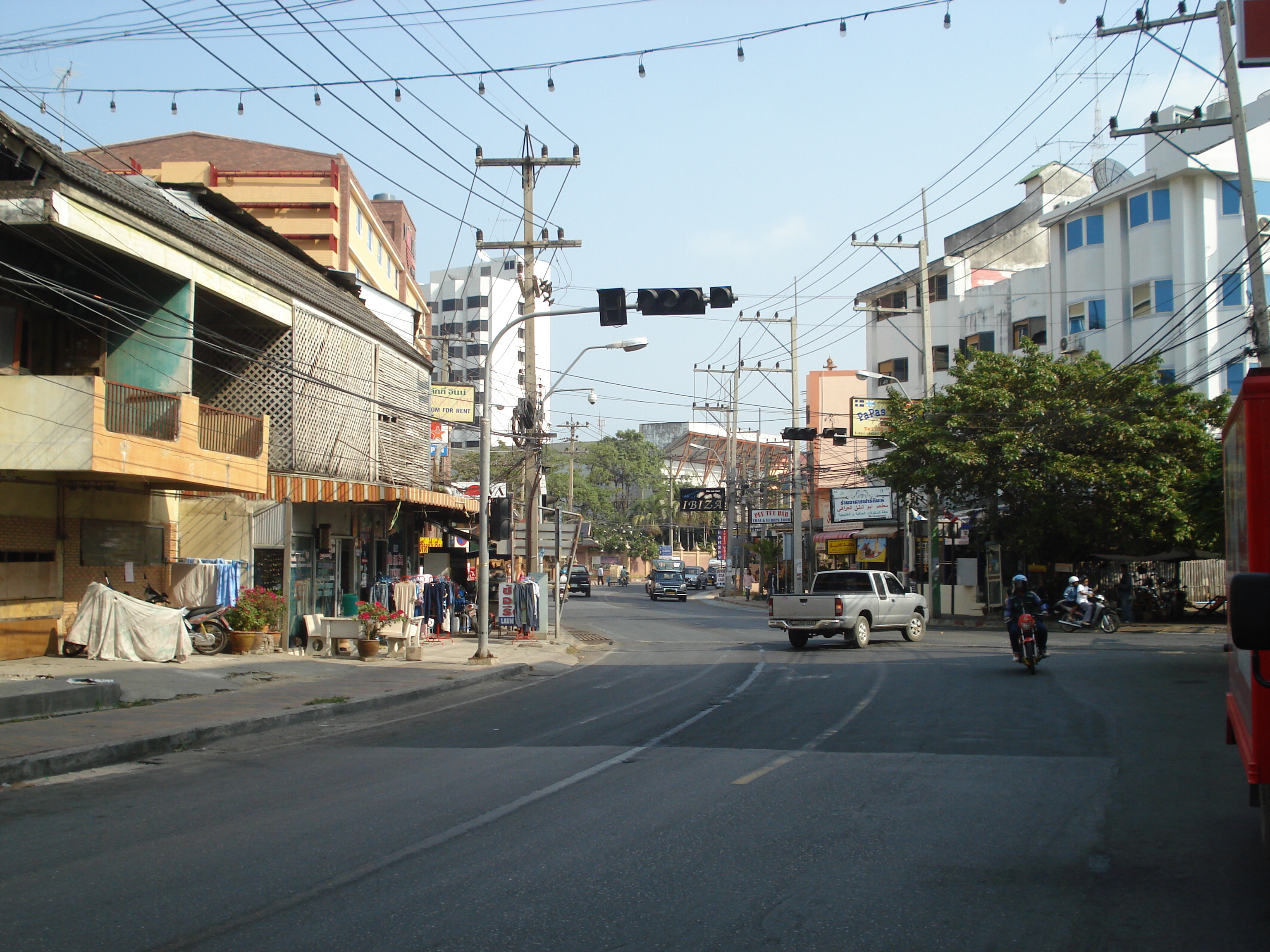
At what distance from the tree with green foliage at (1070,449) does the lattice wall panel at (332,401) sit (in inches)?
714

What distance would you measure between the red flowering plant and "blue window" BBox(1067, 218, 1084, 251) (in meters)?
34.5

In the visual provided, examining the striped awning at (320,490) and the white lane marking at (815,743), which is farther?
the striped awning at (320,490)

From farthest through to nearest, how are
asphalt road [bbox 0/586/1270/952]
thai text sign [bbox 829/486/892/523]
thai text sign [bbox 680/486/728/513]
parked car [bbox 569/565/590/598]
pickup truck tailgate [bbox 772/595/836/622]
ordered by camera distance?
thai text sign [bbox 680/486/728/513]
parked car [bbox 569/565/590/598]
thai text sign [bbox 829/486/892/523]
pickup truck tailgate [bbox 772/595/836/622]
asphalt road [bbox 0/586/1270/952]

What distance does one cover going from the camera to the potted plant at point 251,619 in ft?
67.9

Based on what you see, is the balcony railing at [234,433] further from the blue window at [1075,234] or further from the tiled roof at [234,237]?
the blue window at [1075,234]

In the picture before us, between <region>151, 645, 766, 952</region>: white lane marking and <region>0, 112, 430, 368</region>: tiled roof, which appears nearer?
<region>151, 645, 766, 952</region>: white lane marking

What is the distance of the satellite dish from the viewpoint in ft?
150

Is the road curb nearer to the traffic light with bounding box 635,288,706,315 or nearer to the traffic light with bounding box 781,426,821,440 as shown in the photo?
the traffic light with bounding box 635,288,706,315

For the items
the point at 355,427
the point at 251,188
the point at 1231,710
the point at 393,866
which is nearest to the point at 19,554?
the point at 355,427

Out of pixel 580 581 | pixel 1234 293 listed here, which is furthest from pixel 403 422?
pixel 580 581

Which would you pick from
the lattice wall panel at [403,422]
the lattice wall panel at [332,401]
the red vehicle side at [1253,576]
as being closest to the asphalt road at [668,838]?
the red vehicle side at [1253,576]

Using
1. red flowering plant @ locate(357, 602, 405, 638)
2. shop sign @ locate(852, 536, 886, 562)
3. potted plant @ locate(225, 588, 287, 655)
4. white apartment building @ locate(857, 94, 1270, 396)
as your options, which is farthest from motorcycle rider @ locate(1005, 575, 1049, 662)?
shop sign @ locate(852, 536, 886, 562)

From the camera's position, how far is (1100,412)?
33938 mm

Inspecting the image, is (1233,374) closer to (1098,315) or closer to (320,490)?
(1098,315)
